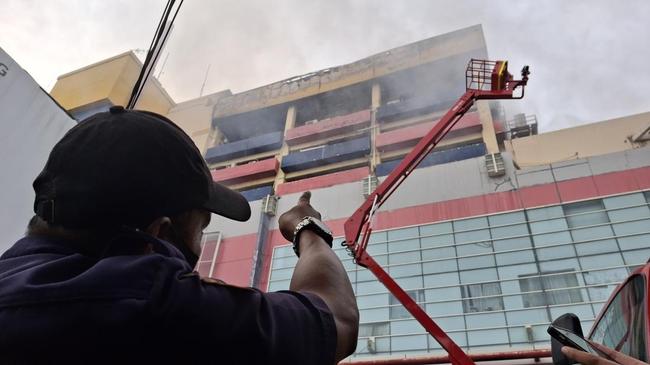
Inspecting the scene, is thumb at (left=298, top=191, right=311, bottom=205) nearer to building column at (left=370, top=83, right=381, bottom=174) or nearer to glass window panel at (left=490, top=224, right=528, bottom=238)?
glass window panel at (left=490, top=224, right=528, bottom=238)

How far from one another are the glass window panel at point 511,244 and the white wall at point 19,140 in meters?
10.7

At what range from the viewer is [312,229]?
0.88 metres

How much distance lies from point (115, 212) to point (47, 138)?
1786 millimetres

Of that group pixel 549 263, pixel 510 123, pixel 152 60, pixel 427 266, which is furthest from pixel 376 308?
pixel 510 123

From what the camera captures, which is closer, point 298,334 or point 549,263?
point 298,334

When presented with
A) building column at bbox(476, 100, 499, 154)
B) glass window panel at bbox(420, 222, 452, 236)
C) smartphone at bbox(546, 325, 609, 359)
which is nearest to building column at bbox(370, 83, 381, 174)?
building column at bbox(476, 100, 499, 154)

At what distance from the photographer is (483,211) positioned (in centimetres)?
1155

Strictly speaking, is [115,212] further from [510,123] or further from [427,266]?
[510,123]

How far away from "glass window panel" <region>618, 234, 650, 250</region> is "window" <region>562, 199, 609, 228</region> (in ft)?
2.14

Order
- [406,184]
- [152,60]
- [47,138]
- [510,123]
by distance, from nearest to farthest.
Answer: [47,138], [152,60], [406,184], [510,123]

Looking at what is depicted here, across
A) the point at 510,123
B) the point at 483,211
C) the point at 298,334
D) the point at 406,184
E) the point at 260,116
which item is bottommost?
the point at 298,334

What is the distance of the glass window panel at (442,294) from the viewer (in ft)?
33.3

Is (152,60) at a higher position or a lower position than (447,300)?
lower

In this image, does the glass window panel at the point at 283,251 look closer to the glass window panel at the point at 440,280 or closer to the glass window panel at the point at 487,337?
the glass window panel at the point at 440,280
